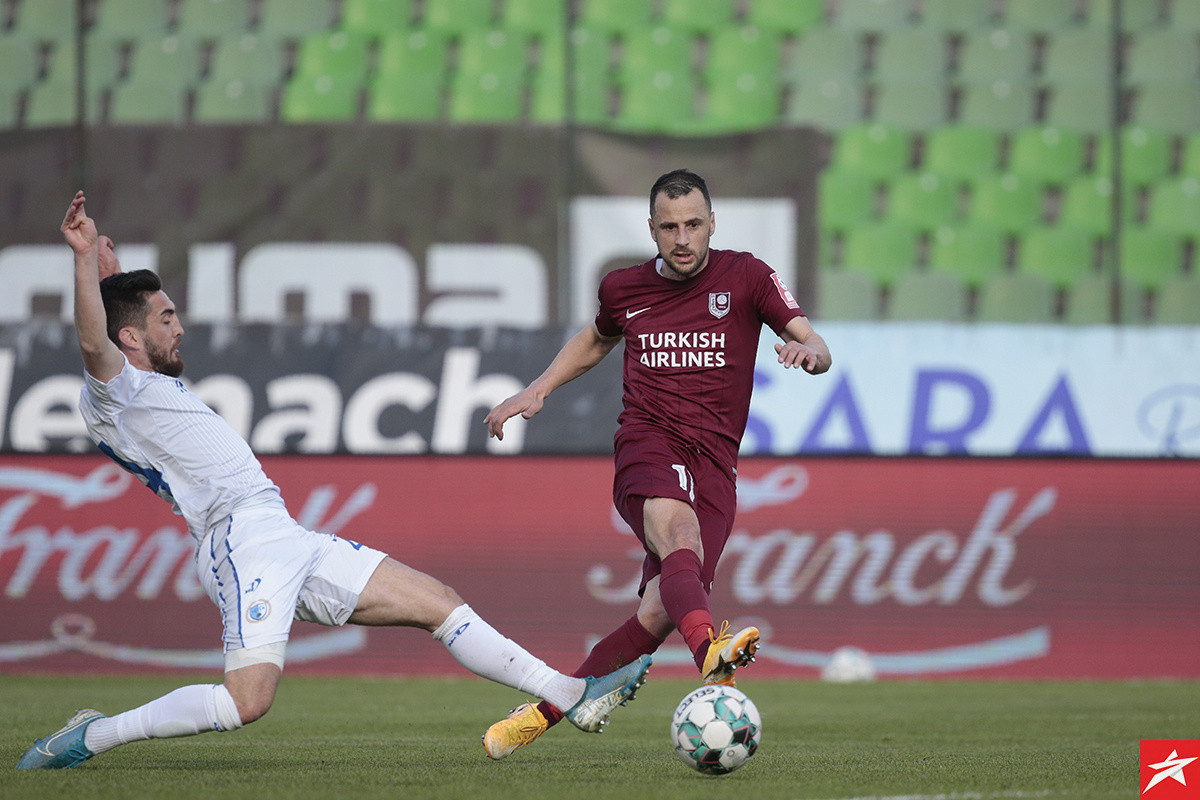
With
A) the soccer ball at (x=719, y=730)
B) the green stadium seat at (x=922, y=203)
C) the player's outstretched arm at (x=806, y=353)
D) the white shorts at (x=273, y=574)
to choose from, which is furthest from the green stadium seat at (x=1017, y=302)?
the white shorts at (x=273, y=574)

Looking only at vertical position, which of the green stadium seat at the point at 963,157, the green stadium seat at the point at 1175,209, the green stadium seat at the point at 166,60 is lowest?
the green stadium seat at the point at 1175,209

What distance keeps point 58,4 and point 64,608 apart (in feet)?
16.2

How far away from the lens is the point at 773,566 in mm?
10227

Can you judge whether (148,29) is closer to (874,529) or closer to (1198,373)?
(874,529)

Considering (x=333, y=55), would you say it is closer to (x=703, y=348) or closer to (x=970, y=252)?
(x=970, y=252)

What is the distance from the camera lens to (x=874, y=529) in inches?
403

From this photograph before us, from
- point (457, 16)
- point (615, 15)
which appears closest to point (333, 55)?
point (457, 16)

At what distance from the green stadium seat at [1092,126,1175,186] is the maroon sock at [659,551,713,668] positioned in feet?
28.6

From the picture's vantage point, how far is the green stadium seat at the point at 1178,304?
11.7m

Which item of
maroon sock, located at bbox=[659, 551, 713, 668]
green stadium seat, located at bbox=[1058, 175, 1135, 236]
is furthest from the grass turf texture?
green stadium seat, located at bbox=[1058, 175, 1135, 236]

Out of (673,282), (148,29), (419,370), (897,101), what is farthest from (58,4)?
(673,282)

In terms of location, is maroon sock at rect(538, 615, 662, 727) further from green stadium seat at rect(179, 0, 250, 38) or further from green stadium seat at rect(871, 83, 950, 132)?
green stadium seat at rect(179, 0, 250, 38)

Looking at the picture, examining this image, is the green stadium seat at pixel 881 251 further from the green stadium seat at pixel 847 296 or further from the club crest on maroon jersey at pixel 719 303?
the club crest on maroon jersey at pixel 719 303

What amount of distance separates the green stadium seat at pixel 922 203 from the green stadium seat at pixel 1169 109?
67.6 inches
